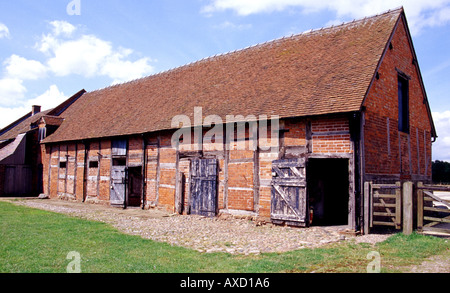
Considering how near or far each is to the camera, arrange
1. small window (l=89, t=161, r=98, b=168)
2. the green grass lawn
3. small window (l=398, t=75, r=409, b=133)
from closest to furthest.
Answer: the green grass lawn
small window (l=398, t=75, r=409, b=133)
small window (l=89, t=161, r=98, b=168)

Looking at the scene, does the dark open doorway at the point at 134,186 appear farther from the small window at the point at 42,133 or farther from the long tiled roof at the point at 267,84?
the small window at the point at 42,133

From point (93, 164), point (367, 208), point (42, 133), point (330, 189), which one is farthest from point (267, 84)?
point (42, 133)

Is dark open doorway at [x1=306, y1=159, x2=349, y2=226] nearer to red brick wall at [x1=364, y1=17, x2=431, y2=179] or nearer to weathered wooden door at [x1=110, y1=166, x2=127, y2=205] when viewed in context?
red brick wall at [x1=364, y1=17, x2=431, y2=179]

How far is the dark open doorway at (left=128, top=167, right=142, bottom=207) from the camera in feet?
56.2

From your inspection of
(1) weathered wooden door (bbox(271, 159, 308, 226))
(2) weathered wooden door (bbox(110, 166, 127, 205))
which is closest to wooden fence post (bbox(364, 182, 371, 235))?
A: (1) weathered wooden door (bbox(271, 159, 308, 226))

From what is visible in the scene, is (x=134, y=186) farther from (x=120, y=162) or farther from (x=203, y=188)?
(x=203, y=188)

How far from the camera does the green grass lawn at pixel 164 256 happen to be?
5.91 meters

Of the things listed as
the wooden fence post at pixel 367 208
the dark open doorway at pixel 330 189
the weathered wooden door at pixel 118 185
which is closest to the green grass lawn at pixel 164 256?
the wooden fence post at pixel 367 208

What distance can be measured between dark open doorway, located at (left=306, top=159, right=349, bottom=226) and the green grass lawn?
3477mm

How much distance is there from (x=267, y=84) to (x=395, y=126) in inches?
183

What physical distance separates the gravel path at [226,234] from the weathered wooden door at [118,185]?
135 inches

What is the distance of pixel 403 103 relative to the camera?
1304 cm

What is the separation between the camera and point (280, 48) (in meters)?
15.1
